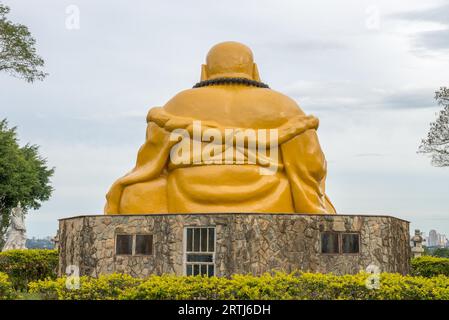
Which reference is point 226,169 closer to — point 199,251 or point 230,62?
point 199,251

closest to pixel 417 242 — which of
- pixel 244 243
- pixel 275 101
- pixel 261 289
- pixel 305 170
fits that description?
pixel 305 170

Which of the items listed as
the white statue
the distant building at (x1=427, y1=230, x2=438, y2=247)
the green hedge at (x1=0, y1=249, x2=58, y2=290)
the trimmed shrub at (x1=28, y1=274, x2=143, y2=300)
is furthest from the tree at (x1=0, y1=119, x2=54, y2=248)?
the distant building at (x1=427, y1=230, x2=438, y2=247)

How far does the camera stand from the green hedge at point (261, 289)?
7988 mm

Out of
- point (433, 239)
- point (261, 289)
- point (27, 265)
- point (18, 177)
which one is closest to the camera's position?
point (261, 289)

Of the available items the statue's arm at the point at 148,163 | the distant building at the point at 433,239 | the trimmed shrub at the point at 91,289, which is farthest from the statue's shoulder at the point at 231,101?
the distant building at the point at 433,239

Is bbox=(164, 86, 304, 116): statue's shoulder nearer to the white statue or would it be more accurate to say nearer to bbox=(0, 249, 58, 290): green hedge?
bbox=(0, 249, 58, 290): green hedge

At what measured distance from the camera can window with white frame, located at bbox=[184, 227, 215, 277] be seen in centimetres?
1008

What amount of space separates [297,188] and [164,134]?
2863mm

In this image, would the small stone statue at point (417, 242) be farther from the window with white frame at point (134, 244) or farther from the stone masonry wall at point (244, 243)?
the window with white frame at point (134, 244)

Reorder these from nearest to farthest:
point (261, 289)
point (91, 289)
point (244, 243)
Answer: point (261, 289)
point (91, 289)
point (244, 243)

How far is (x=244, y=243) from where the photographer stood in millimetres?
9977

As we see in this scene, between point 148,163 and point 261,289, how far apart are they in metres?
5.04

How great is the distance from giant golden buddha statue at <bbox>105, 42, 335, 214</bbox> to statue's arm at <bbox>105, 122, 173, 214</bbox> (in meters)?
0.02
